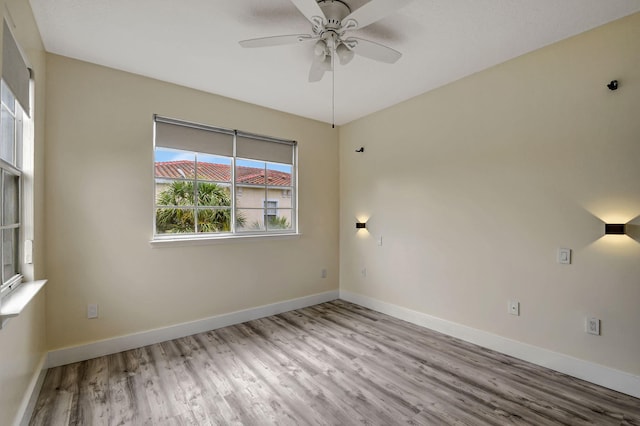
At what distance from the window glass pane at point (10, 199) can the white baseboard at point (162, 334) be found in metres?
1.36

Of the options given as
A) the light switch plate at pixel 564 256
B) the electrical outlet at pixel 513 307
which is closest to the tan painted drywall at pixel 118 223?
the electrical outlet at pixel 513 307

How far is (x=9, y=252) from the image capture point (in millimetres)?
1920

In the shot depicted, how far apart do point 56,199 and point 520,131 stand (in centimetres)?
423

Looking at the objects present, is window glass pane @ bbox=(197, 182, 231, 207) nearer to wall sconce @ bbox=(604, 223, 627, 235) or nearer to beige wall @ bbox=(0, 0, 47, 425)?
beige wall @ bbox=(0, 0, 47, 425)

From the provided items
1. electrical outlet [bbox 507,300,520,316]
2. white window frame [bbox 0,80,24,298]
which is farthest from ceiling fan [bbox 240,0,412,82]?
electrical outlet [bbox 507,300,520,316]

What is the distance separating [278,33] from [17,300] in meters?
2.52

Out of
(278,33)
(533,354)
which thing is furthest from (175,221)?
(533,354)

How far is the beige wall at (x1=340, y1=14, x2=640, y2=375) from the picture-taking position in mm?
2217

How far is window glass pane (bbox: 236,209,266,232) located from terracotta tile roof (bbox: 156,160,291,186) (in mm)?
385

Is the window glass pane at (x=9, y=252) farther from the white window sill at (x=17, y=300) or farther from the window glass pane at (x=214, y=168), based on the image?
the window glass pane at (x=214, y=168)

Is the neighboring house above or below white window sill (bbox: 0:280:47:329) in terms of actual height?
above

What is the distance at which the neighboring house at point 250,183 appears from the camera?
328 centimetres

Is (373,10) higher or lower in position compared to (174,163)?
higher

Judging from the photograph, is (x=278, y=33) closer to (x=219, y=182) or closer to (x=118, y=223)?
(x=219, y=182)
